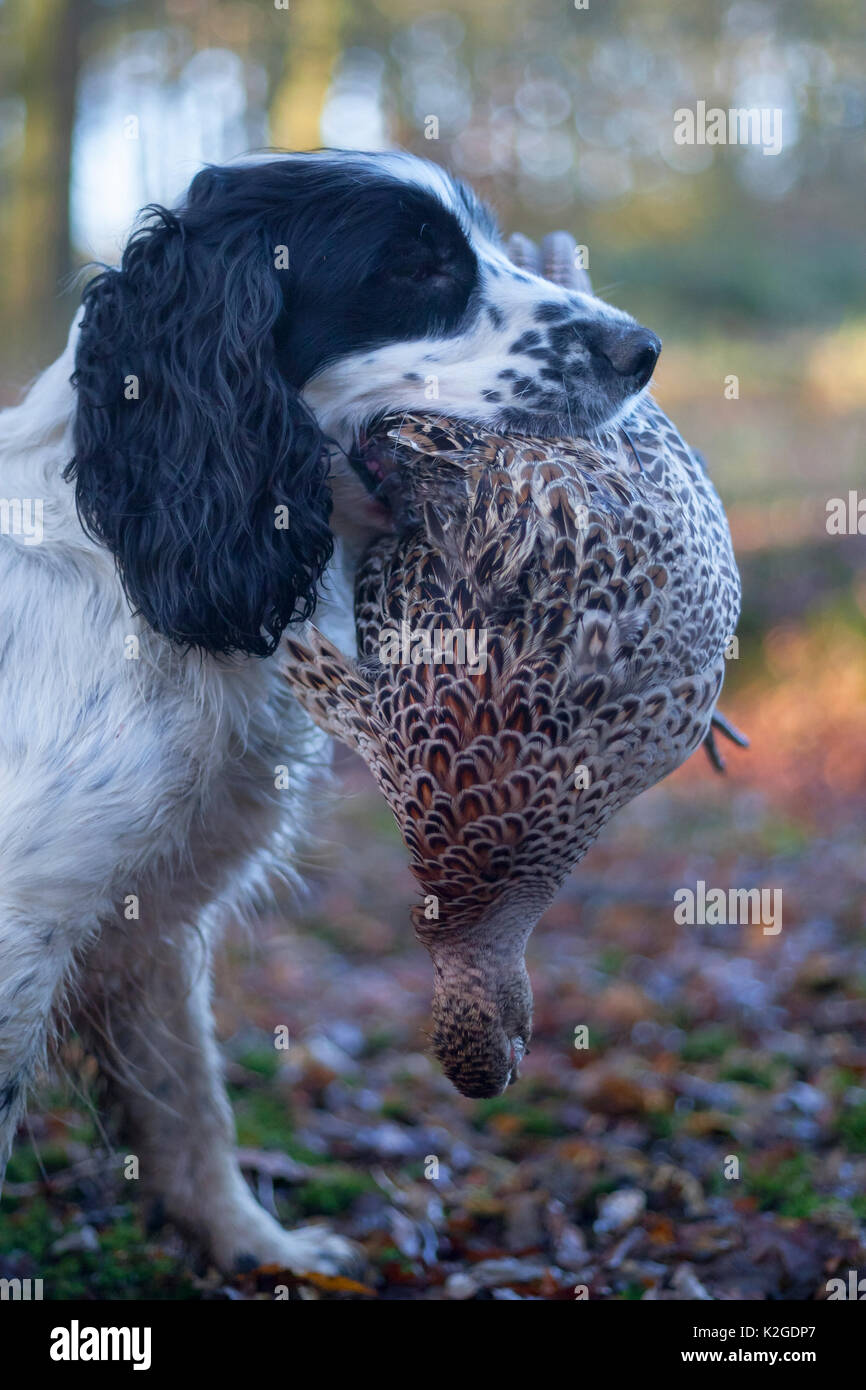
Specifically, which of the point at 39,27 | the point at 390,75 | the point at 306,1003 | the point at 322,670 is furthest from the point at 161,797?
the point at 390,75

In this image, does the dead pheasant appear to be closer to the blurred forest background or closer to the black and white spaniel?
the black and white spaniel

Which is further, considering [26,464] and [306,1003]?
[306,1003]

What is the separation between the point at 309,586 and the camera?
2545mm

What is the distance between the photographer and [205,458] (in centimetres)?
249

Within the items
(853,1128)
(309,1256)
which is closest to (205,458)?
(309,1256)

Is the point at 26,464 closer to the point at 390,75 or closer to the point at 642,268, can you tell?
the point at 390,75

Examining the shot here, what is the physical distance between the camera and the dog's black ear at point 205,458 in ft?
8.10

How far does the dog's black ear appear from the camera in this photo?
247cm

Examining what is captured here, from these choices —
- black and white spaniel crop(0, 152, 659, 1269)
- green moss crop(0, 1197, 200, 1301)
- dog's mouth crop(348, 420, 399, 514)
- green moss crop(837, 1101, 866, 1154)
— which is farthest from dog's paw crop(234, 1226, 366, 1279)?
dog's mouth crop(348, 420, 399, 514)

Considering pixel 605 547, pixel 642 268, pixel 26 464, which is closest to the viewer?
pixel 605 547

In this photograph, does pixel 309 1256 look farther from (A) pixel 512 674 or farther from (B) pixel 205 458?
(B) pixel 205 458

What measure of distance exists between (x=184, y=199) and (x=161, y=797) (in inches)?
50.4

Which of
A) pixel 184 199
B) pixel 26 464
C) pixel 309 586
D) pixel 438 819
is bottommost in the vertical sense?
pixel 438 819

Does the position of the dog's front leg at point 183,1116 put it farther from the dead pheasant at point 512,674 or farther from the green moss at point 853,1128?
the green moss at point 853,1128
